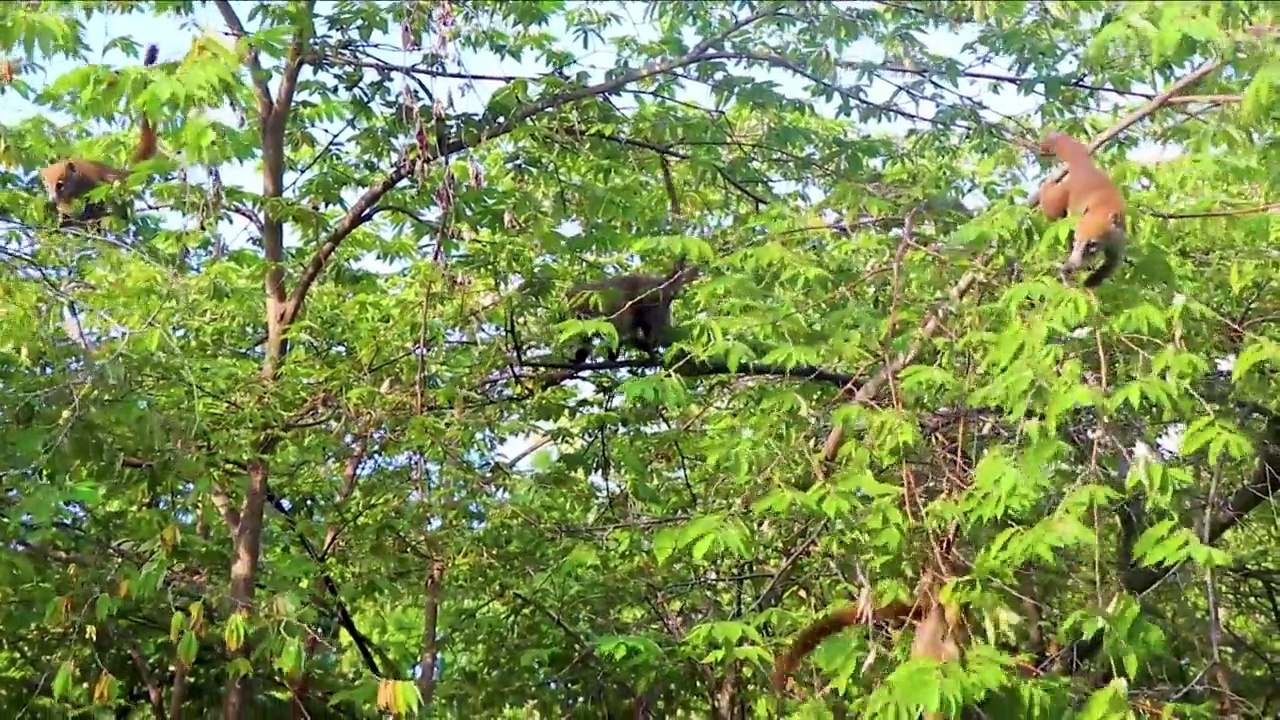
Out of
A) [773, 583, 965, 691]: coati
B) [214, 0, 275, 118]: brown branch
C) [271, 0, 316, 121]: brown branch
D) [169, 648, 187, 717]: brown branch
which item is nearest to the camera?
[773, 583, 965, 691]: coati

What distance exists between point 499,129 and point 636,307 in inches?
35.6

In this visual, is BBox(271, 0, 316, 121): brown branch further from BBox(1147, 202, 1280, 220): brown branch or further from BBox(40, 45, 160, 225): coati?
BBox(1147, 202, 1280, 220): brown branch

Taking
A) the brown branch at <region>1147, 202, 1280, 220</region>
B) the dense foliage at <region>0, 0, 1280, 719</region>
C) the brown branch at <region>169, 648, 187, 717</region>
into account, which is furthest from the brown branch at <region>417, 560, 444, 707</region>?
the brown branch at <region>1147, 202, 1280, 220</region>

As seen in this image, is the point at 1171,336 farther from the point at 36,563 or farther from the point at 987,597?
the point at 36,563

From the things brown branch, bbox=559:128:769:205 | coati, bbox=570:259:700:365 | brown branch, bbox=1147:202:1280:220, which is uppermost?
brown branch, bbox=559:128:769:205

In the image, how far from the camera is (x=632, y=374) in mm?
4910

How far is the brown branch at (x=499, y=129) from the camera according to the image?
4.69 m

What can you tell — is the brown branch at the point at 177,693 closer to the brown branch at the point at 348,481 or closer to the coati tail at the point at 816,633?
the brown branch at the point at 348,481

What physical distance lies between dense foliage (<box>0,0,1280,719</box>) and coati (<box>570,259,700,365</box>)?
99 mm

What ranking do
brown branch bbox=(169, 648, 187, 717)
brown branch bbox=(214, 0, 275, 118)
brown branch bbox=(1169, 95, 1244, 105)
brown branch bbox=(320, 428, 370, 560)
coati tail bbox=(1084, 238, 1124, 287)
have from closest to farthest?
brown branch bbox=(1169, 95, 1244, 105)
coati tail bbox=(1084, 238, 1124, 287)
brown branch bbox=(214, 0, 275, 118)
brown branch bbox=(320, 428, 370, 560)
brown branch bbox=(169, 648, 187, 717)

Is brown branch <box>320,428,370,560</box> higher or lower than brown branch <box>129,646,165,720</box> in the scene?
higher

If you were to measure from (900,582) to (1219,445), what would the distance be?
1.10 m

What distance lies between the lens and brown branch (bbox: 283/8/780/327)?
185 inches

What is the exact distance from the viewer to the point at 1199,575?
4.31 metres
